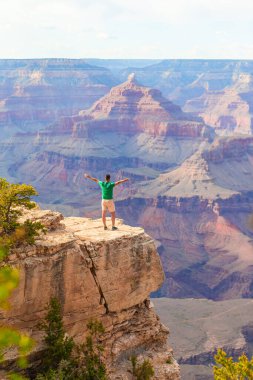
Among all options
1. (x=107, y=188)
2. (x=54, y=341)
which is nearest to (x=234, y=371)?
(x=54, y=341)

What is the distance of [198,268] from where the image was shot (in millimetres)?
103938

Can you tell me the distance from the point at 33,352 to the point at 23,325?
1.08 metres

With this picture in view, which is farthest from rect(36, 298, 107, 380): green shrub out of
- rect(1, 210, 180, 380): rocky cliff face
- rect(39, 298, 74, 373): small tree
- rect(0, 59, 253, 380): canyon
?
rect(0, 59, 253, 380): canyon

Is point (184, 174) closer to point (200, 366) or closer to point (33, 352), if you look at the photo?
point (200, 366)

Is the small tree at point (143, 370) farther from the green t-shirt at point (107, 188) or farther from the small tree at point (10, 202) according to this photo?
the small tree at point (10, 202)

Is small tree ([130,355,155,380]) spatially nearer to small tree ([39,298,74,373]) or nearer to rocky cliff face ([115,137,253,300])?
small tree ([39,298,74,373])

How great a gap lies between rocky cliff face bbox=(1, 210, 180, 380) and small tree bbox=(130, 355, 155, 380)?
0.42 meters

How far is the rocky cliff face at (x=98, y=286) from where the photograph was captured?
63.1 feet

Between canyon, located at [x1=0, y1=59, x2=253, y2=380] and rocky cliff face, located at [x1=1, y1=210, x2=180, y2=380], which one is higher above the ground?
rocky cliff face, located at [x1=1, y1=210, x2=180, y2=380]

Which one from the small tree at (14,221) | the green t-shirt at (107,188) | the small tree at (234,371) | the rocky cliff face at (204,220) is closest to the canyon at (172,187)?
the rocky cliff face at (204,220)

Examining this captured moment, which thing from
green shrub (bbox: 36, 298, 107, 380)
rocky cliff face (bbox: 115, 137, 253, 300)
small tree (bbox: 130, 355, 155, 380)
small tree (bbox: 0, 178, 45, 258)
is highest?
small tree (bbox: 0, 178, 45, 258)

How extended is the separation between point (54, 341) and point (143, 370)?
4.20m

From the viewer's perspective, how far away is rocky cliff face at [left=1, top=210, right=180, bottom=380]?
19.2 metres

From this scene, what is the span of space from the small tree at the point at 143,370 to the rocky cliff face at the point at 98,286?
0.42m
